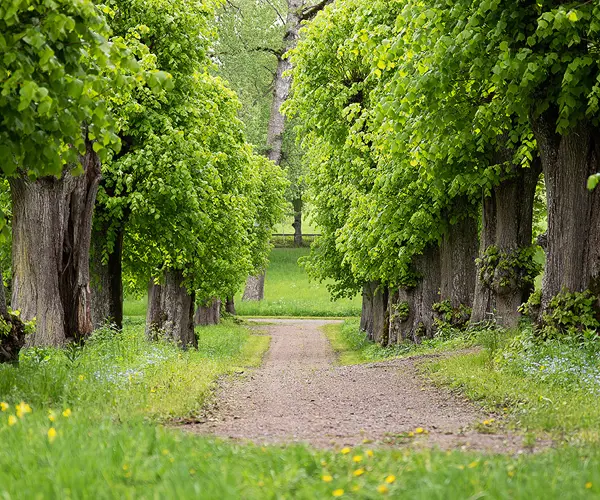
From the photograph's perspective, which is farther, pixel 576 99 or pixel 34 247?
pixel 34 247

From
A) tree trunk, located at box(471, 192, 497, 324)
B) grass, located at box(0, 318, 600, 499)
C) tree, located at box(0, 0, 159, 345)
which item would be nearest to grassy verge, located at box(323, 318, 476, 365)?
tree trunk, located at box(471, 192, 497, 324)

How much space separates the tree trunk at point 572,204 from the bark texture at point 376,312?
44.3 feet

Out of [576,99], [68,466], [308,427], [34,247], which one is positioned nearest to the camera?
[68,466]

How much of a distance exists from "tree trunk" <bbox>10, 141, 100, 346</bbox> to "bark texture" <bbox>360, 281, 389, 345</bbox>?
12.8 metres

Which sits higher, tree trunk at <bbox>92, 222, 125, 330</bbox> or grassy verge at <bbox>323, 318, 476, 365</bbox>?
tree trunk at <bbox>92, 222, 125, 330</bbox>

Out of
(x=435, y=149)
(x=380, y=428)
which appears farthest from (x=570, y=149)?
(x=380, y=428)

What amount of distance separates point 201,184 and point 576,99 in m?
9.81

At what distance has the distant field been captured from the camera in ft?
169

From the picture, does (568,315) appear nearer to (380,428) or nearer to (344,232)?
(380,428)

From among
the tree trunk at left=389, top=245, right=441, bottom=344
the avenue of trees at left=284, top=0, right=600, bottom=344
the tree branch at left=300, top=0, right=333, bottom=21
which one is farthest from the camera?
the tree branch at left=300, top=0, right=333, bottom=21

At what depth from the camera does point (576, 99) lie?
1199 centimetres

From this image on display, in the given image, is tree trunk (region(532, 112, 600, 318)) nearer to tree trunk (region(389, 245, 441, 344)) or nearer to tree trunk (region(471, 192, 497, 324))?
tree trunk (region(471, 192, 497, 324))

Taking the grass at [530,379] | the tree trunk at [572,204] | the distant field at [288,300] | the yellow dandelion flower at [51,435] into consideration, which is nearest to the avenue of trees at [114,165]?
the yellow dandelion flower at [51,435]

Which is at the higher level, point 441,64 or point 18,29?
point 441,64
